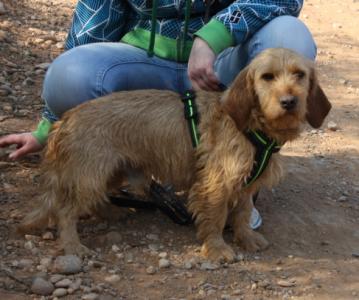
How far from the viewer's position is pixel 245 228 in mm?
4078

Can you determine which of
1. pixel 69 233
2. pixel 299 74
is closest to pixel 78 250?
pixel 69 233

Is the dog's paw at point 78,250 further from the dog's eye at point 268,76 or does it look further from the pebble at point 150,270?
the dog's eye at point 268,76

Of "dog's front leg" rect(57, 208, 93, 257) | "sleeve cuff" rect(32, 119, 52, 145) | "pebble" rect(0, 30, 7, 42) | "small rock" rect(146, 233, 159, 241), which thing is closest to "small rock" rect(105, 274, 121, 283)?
"dog's front leg" rect(57, 208, 93, 257)

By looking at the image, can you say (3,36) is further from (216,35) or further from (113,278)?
(113,278)

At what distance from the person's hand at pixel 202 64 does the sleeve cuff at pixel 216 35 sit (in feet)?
0.10

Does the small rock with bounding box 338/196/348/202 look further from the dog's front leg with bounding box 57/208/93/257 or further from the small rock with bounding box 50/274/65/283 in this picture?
the small rock with bounding box 50/274/65/283

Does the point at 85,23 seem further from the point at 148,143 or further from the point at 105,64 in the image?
the point at 148,143

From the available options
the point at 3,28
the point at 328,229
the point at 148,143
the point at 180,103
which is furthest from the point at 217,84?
the point at 3,28

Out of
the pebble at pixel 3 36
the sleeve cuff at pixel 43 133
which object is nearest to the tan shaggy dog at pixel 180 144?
the sleeve cuff at pixel 43 133

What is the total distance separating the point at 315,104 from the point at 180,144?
0.77 meters

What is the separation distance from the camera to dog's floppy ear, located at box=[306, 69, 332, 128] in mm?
3764

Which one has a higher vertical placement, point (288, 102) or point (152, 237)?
point (288, 102)

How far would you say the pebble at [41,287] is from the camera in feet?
10.7

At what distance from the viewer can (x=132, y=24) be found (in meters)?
4.55
